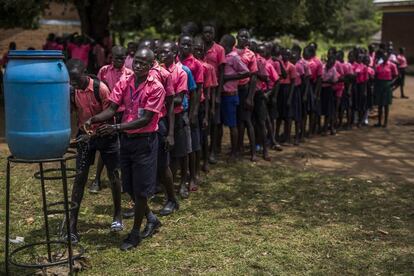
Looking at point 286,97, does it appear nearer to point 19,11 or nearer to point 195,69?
point 195,69

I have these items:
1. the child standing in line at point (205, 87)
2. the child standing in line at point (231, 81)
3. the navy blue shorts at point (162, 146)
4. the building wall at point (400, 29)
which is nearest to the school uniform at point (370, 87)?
the child standing in line at point (231, 81)

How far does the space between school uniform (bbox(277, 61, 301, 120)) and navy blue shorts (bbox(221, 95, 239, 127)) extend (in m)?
1.54

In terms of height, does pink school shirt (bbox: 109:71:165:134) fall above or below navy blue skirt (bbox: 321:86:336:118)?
above

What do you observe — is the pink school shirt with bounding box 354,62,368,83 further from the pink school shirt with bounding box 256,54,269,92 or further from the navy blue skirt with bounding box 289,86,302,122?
the pink school shirt with bounding box 256,54,269,92

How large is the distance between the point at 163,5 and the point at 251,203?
9.77m

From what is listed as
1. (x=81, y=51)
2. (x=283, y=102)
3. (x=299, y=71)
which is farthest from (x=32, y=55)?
(x=81, y=51)

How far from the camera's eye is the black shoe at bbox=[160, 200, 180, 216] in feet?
17.6

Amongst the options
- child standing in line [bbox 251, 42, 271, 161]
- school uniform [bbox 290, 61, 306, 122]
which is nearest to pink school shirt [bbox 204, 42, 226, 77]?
child standing in line [bbox 251, 42, 271, 161]

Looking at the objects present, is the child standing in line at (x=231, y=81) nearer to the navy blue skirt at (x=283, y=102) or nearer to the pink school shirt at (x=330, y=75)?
the navy blue skirt at (x=283, y=102)

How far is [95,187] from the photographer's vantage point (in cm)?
621

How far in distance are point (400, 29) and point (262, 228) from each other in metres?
23.7

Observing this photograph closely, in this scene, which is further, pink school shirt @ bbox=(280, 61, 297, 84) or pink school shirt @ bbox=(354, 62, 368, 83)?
pink school shirt @ bbox=(354, 62, 368, 83)

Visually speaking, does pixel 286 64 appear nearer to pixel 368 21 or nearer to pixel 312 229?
pixel 312 229

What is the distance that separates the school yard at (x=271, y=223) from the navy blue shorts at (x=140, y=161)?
1.75ft
